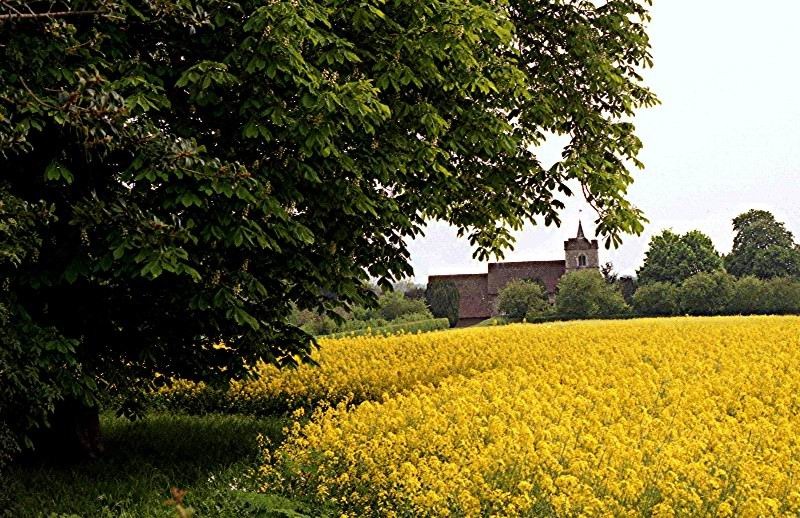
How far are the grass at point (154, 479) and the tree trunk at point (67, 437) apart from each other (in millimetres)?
221

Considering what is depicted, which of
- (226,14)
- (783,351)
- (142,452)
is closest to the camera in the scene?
(226,14)

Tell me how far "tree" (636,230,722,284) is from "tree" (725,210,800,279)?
2.33 m

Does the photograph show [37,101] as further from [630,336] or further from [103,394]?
[630,336]

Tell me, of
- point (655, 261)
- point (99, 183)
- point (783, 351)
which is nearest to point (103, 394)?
point (99, 183)

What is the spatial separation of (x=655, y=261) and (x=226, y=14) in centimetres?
6089

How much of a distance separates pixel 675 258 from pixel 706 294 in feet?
43.4

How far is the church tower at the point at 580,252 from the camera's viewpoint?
8369cm

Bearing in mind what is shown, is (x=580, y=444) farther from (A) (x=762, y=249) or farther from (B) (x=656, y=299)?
(A) (x=762, y=249)

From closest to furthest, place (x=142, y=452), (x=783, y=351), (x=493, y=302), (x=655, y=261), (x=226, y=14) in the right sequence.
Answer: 1. (x=226, y=14)
2. (x=142, y=452)
3. (x=783, y=351)
4. (x=655, y=261)
5. (x=493, y=302)

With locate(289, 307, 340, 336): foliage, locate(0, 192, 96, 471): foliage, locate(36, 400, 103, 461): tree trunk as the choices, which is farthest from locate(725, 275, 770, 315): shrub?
locate(0, 192, 96, 471): foliage

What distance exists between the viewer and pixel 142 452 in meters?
12.9

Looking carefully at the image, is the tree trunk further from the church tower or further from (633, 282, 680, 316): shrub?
the church tower

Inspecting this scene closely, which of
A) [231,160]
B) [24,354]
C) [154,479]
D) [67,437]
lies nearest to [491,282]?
[67,437]

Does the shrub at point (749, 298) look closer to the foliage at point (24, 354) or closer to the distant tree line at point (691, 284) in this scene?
the distant tree line at point (691, 284)
